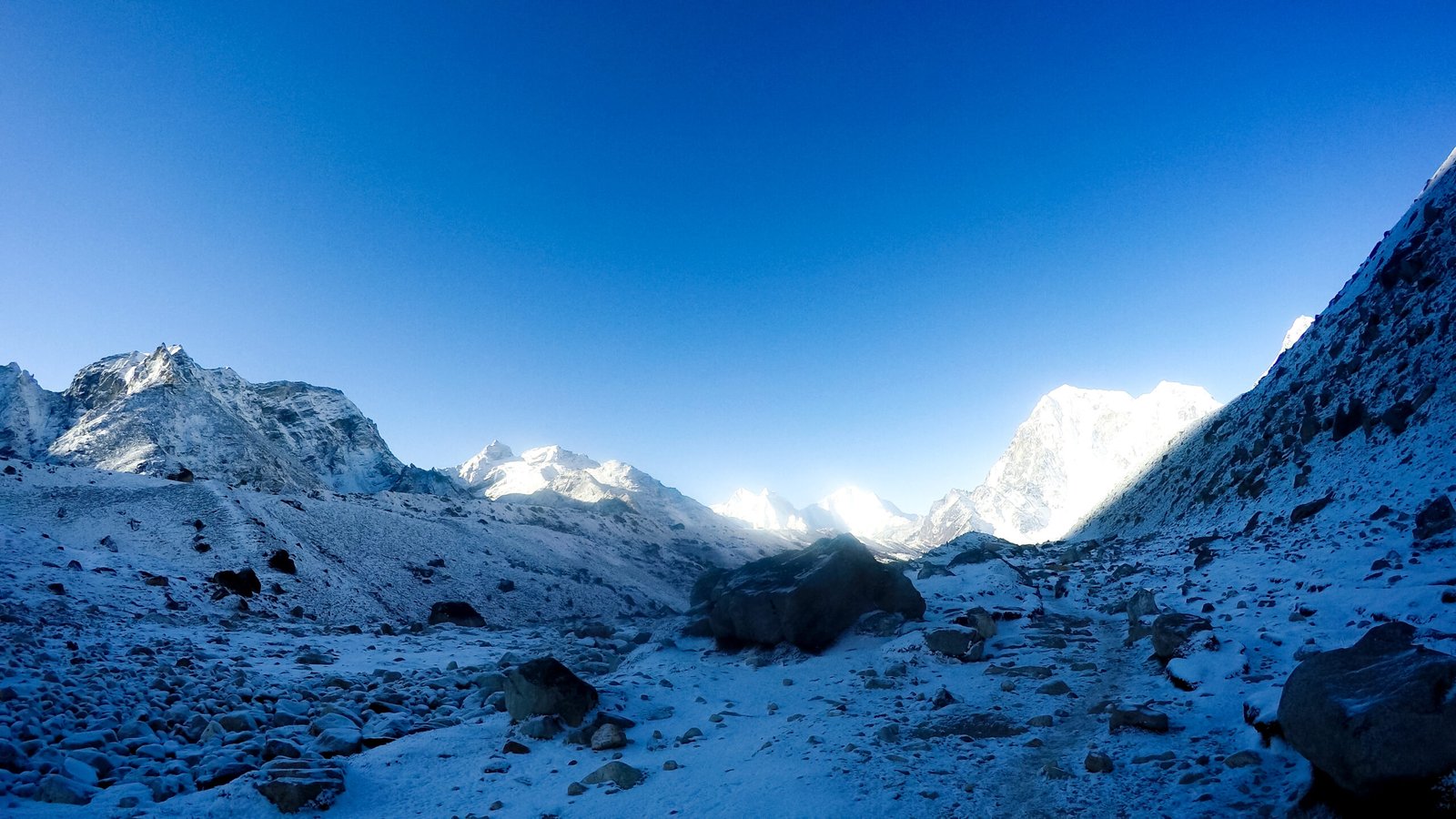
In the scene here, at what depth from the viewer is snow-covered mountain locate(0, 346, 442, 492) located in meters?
65.9

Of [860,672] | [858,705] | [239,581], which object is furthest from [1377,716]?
[239,581]

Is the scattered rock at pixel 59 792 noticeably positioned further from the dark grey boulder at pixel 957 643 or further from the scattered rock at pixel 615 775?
the dark grey boulder at pixel 957 643

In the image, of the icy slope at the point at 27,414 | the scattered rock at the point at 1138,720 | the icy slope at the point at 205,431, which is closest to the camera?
the scattered rock at the point at 1138,720

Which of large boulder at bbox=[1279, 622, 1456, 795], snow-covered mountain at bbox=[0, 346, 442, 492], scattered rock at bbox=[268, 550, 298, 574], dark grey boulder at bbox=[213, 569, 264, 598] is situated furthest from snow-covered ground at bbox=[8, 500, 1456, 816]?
snow-covered mountain at bbox=[0, 346, 442, 492]

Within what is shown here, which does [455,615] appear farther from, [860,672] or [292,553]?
[860,672]

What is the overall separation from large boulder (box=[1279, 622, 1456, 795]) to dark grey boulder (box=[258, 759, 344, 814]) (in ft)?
38.4

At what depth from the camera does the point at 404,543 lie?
4531cm

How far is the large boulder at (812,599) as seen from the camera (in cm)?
1873

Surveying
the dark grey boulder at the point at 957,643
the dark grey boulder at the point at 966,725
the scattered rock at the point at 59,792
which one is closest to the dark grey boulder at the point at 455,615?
the scattered rock at the point at 59,792

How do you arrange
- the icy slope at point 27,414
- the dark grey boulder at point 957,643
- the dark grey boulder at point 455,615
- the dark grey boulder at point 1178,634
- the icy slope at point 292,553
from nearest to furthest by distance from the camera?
the dark grey boulder at point 1178,634
the dark grey boulder at point 957,643
the icy slope at point 292,553
the dark grey boulder at point 455,615
the icy slope at point 27,414

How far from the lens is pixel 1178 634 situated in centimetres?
1166

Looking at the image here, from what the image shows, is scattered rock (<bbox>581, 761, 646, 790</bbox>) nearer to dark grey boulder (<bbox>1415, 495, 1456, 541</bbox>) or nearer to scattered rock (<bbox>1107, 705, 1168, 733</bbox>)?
scattered rock (<bbox>1107, 705, 1168, 733</bbox>)

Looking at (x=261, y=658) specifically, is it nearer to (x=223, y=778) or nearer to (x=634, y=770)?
(x=223, y=778)

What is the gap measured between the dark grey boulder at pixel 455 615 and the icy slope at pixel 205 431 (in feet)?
104
